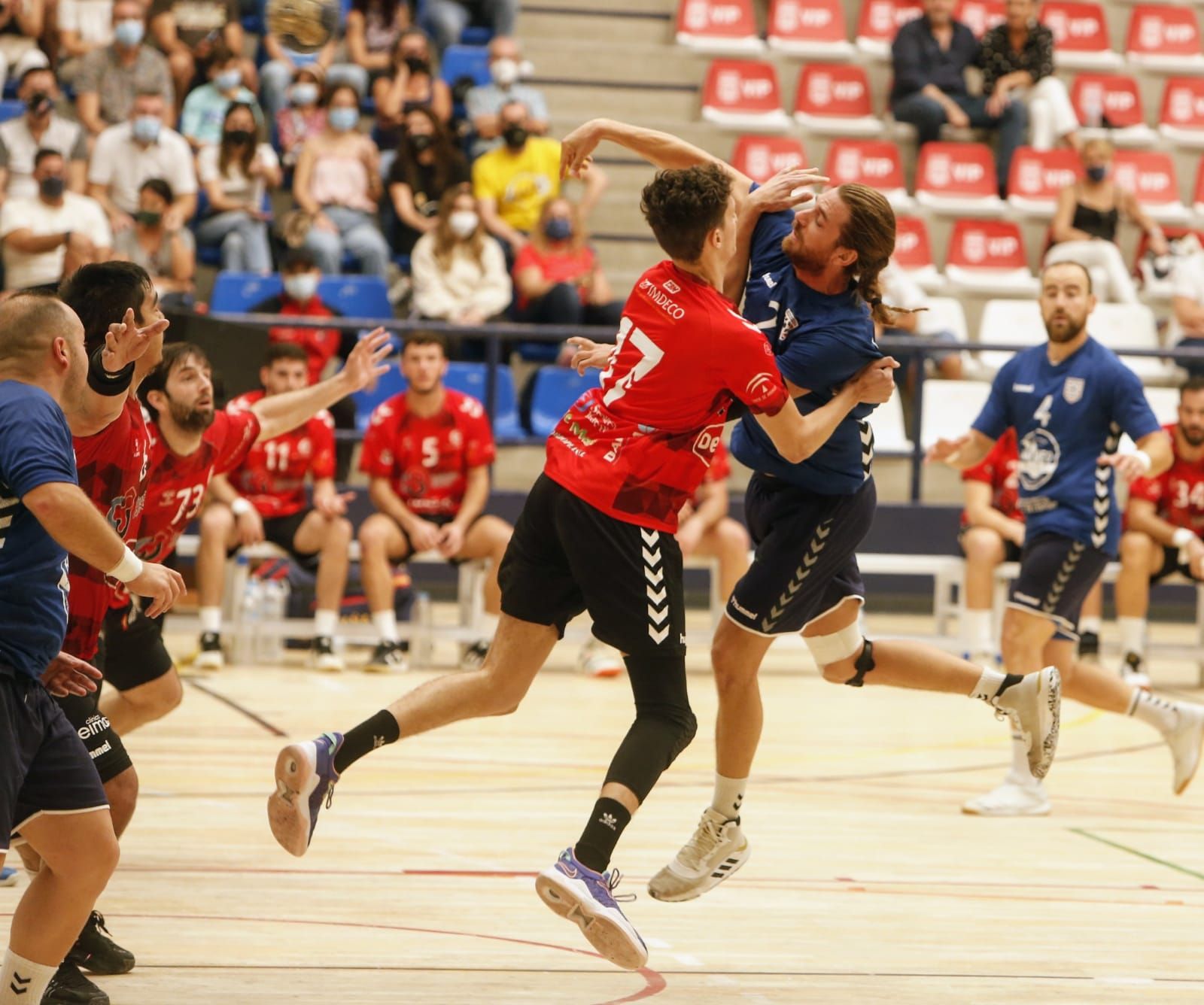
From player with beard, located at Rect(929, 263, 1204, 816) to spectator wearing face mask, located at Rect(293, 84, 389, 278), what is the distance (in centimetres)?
674

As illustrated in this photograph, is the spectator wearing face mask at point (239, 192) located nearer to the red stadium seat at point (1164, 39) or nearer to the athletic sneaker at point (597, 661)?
the athletic sneaker at point (597, 661)

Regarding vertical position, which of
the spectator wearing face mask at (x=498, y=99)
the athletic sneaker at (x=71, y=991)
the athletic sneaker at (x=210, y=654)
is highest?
the spectator wearing face mask at (x=498, y=99)

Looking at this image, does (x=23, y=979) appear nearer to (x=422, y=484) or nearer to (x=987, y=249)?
(x=422, y=484)

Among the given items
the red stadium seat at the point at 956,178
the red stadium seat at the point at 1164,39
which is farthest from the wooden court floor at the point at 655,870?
the red stadium seat at the point at 1164,39

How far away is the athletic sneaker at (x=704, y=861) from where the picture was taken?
4906mm

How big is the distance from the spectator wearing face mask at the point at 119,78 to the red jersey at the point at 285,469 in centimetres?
380

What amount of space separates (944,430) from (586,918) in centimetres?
902

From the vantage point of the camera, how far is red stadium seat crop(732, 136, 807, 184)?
565 inches

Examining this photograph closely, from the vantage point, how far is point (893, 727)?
29.1 feet

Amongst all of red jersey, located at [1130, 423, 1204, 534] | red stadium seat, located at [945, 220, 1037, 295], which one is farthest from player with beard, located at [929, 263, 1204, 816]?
red stadium seat, located at [945, 220, 1037, 295]

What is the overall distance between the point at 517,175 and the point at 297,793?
950 centimetres

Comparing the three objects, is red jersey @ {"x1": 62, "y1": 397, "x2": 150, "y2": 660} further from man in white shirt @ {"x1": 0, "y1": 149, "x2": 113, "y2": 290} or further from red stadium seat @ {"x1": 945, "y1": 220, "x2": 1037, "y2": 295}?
red stadium seat @ {"x1": 945, "y1": 220, "x2": 1037, "y2": 295}

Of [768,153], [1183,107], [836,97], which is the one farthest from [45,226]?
[1183,107]

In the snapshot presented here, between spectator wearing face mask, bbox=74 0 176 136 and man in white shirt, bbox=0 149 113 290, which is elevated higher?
spectator wearing face mask, bbox=74 0 176 136
